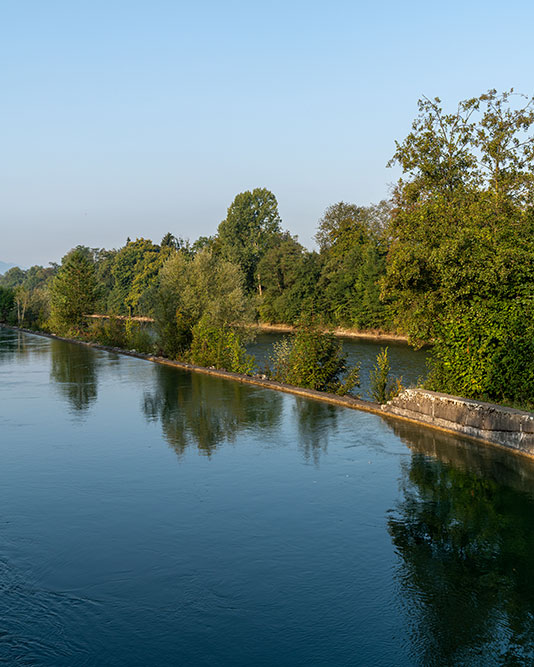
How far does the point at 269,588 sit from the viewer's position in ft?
16.9

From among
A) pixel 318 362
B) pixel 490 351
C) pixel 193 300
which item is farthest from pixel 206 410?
pixel 193 300

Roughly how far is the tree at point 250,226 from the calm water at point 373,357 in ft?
92.4

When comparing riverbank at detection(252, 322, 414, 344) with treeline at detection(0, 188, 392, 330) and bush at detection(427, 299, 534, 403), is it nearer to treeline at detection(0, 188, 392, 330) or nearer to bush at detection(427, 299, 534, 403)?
treeline at detection(0, 188, 392, 330)

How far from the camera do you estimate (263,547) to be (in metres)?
5.98

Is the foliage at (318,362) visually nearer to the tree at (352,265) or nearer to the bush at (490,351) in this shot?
the bush at (490,351)

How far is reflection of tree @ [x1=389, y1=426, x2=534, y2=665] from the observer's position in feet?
14.1

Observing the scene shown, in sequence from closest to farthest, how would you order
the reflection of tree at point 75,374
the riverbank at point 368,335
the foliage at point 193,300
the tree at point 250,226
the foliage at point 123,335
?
the reflection of tree at point 75,374 < the foliage at point 193,300 < the foliage at point 123,335 < the riverbank at point 368,335 < the tree at point 250,226

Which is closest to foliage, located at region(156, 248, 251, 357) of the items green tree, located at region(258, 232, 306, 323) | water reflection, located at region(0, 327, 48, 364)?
water reflection, located at region(0, 327, 48, 364)

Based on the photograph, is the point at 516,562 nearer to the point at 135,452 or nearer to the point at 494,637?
the point at 494,637

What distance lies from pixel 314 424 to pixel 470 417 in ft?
9.59

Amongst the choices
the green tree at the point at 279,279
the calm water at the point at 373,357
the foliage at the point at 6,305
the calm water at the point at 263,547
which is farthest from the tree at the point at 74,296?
the calm water at the point at 263,547

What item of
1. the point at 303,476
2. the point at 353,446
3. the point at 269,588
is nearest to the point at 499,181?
the point at 353,446

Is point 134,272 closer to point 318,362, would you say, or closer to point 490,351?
point 318,362

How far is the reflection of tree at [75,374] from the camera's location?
51.0 feet
